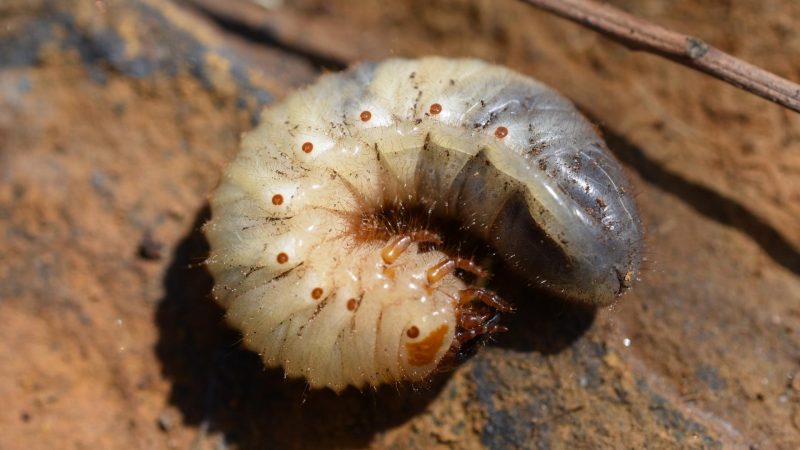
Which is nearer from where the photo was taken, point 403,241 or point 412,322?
point 412,322

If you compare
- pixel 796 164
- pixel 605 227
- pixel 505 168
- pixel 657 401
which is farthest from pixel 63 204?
pixel 796 164

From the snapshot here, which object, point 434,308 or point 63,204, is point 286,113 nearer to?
point 434,308

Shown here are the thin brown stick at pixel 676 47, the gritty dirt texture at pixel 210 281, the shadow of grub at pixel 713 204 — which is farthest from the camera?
the shadow of grub at pixel 713 204

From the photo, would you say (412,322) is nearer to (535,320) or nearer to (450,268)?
(450,268)

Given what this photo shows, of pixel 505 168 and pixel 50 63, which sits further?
pixel 50 63

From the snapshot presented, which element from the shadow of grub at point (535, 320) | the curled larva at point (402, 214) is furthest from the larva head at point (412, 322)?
the shadow of grub at point (535, 320)

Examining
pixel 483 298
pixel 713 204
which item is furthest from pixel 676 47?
pixel 483 298

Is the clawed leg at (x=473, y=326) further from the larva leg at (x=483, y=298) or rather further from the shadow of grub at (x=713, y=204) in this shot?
the shadow of grub at (x=713, y=204)
